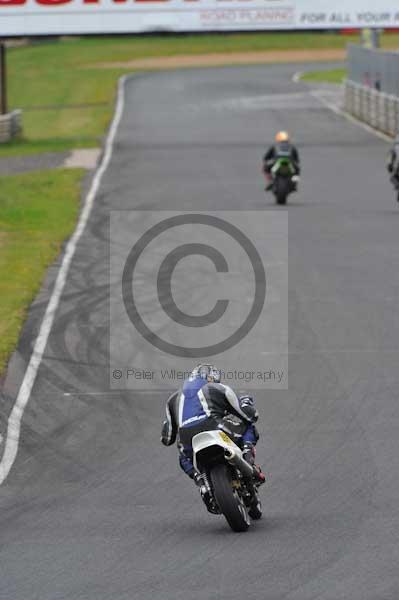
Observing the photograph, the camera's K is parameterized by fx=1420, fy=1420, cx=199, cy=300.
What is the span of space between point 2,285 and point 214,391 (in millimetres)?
12177

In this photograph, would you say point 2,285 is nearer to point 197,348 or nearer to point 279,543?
point 197,348

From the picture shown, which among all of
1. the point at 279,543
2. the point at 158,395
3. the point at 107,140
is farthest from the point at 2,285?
the point at 107,140

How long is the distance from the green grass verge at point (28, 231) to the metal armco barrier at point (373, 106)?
445 inches

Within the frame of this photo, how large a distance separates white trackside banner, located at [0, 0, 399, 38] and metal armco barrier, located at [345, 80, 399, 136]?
2.63 meters

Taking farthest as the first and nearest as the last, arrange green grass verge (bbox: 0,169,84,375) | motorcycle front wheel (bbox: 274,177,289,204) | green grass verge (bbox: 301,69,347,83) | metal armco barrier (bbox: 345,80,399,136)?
green grass verge (bbox: 301,69,347,83), metal armco barrier (bbox: 345,80,399,136), motorcycle front wheel (bbox: 274,177,289,204), green grass verge (bbox: 0,169,84,375)

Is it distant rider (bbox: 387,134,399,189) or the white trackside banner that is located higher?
the white trackside banner

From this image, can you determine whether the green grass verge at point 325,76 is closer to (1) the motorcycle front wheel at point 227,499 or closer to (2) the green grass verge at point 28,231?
(2) the green grass verge at point 28,231

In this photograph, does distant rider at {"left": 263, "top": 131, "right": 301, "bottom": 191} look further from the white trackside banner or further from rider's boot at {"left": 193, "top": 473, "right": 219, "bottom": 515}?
rider's boot at {"left": 193, "top": 473, "right": 219, "bottom": 515}

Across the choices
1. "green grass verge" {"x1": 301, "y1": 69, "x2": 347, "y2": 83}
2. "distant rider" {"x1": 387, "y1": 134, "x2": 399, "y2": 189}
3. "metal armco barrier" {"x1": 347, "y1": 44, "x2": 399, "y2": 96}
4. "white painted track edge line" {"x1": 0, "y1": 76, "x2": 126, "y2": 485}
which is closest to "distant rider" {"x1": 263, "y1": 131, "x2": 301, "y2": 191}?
"distant rider" {"x1": 387, "y1": 134, "x2": 399, "y2": 189}

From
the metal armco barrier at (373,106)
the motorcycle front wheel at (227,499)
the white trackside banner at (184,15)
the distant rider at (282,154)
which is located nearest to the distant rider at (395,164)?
the distant rider at (282,154)

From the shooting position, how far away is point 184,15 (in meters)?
42.6

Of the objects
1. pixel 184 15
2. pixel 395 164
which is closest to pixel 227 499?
pixel 395 164

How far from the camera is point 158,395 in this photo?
53.4ft

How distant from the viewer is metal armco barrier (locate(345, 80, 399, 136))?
145 feet
